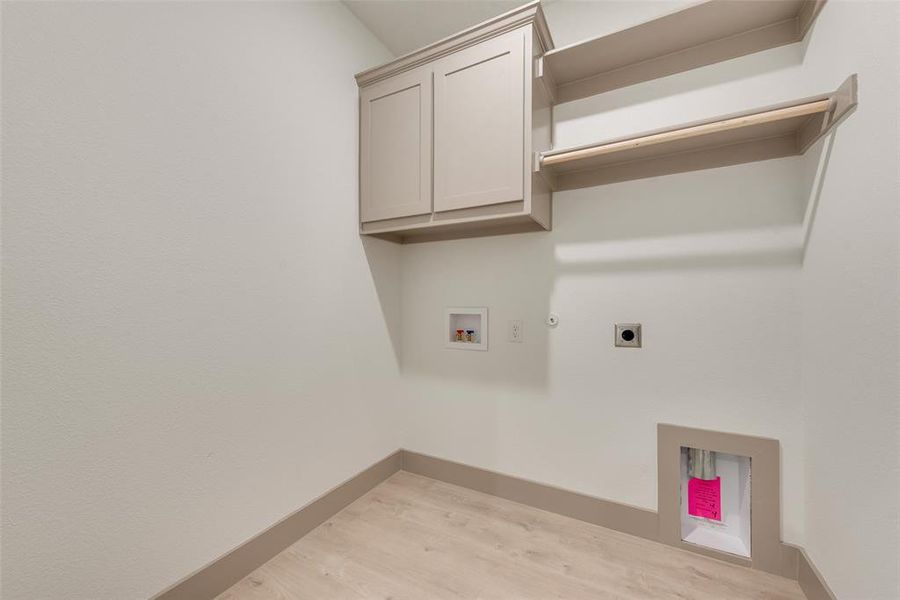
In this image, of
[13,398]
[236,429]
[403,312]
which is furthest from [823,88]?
[13,398]

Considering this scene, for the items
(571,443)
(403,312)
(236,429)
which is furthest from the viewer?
(403,312)

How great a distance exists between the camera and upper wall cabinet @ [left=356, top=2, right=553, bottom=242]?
151cm

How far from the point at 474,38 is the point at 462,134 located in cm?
43

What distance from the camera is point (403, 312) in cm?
232

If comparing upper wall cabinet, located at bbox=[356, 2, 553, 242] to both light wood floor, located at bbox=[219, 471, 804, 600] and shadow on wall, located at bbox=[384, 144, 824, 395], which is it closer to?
shadow on wall, located at bbox=[384, 144, 824, 395]

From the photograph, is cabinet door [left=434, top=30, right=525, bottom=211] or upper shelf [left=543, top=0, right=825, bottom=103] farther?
cabinet door [left=434, top=30, right=525, bottom=211]

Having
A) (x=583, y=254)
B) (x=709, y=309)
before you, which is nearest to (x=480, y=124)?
(x=583, y=254)

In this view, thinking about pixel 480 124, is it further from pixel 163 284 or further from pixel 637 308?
pixel 163 284

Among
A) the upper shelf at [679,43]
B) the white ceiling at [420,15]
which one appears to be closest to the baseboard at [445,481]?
the upper shelf at [679,43]

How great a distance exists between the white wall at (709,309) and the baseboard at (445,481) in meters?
0.07

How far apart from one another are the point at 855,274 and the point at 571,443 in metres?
1.24

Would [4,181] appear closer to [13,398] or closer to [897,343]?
[13,398]

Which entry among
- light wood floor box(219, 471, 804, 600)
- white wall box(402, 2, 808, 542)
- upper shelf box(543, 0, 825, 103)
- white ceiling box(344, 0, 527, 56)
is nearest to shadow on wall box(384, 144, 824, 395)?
white wall box(402, 2, 808, 542)

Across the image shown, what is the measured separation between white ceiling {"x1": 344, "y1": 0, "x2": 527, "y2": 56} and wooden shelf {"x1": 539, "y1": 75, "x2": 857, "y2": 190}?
3.16ft
